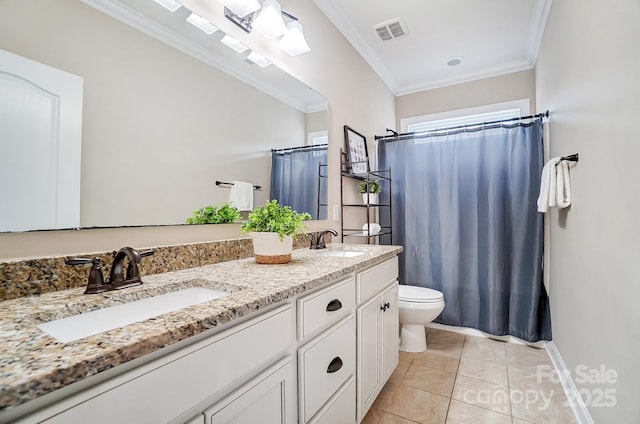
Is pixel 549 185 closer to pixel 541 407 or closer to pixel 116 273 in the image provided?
pixel 541 407

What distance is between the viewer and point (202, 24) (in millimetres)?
1260

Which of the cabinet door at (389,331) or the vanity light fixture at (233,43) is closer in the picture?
the vanity light fixture at (233,43)

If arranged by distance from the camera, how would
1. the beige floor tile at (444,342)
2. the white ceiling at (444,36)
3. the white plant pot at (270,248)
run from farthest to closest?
the beige floor tile at (444,342)
the white ceiling at (444,36)
the white plant pot at (270,248)

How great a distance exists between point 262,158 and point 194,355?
113cm

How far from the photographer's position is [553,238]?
2131 mm

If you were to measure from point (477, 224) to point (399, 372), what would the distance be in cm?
140

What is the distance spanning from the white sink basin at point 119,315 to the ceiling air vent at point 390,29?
2.37 meters

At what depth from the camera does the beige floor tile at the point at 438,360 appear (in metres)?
2.03

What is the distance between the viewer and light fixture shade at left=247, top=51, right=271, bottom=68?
151cm

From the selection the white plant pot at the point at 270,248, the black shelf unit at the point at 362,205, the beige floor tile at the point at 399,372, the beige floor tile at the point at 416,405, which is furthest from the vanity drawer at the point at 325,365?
the black shelf unit at the point at 362,205

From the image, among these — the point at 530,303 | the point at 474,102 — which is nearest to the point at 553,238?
the point at 530,303

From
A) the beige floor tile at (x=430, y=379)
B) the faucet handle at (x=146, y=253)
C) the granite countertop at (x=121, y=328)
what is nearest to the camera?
the granite countertop at (x=121, y=328)

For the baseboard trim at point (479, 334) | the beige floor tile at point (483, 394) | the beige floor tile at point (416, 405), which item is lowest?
the beige floor tile at point (416, 405)

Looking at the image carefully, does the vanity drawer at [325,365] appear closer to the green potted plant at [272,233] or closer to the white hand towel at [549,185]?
the green potted plant at [272,233]
